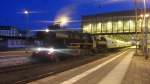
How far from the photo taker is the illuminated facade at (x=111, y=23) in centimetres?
12425

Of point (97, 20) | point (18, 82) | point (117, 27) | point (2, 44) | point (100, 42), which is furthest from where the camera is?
point (97, 20)

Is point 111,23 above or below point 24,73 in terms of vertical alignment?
above

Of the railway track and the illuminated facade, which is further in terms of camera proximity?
the illuminated facade

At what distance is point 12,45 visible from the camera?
5616 centimetres

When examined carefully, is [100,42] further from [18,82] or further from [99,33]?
[18,82]

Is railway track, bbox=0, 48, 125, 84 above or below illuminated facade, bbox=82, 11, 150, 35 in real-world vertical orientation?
below

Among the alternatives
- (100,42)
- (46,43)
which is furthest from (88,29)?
(46,43)

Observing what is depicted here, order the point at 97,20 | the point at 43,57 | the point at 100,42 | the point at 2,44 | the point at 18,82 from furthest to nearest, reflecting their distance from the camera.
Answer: the point at 97,20 < the point at 100,42 < the point at 2,44 < the point at 43,57 < the point at 18,82

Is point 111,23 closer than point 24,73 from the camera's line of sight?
No

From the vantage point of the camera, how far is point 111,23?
12975 centimetres

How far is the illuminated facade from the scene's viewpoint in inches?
4892

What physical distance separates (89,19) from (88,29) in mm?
5609

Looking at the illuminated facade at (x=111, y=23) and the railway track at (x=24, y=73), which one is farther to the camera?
the illuminated facade at (x=111, y=23)

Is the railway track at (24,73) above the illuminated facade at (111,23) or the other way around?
the other way around
